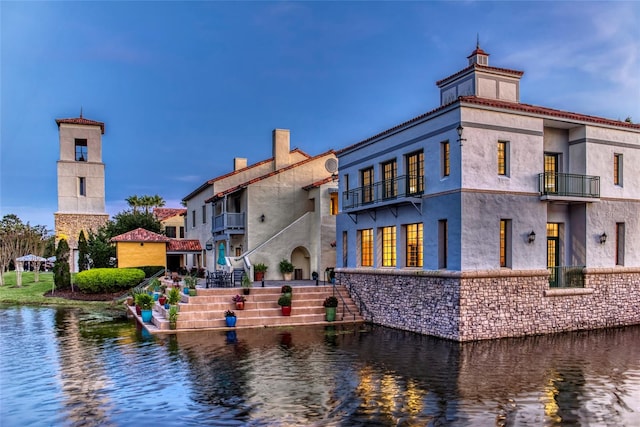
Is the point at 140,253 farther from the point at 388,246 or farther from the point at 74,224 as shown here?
the point at 388,246

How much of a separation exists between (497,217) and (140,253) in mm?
28438

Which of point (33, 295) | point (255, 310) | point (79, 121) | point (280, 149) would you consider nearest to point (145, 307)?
point (255, 310)

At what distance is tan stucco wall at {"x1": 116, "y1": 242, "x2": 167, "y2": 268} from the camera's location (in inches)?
1478

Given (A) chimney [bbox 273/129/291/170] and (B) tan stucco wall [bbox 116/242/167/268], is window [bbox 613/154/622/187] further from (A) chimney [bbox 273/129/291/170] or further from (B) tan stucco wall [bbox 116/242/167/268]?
(B) tan stucco wall [bbox 116/242/167/268]

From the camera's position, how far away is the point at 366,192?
2375 cm

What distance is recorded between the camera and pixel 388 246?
898 inches

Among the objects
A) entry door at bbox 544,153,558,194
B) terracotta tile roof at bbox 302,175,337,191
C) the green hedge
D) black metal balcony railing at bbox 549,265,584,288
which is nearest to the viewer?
entry door at bbox 544,153,558,194

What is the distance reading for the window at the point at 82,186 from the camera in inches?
1923

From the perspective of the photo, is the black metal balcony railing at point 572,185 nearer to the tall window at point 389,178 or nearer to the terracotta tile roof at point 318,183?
the tall window at point 389,178

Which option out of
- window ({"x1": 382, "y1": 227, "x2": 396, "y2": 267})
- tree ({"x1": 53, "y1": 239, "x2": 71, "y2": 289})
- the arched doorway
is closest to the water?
window ({"x1": 382, "y1": 227, "x2": 396, "y2": 267})

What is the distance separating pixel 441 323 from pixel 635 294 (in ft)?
32.7

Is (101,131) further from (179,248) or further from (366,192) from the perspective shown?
(366,192)

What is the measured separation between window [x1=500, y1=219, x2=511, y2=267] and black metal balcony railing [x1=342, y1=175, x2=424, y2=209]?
3377 millimetres

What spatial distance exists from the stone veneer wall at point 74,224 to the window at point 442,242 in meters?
39.3
